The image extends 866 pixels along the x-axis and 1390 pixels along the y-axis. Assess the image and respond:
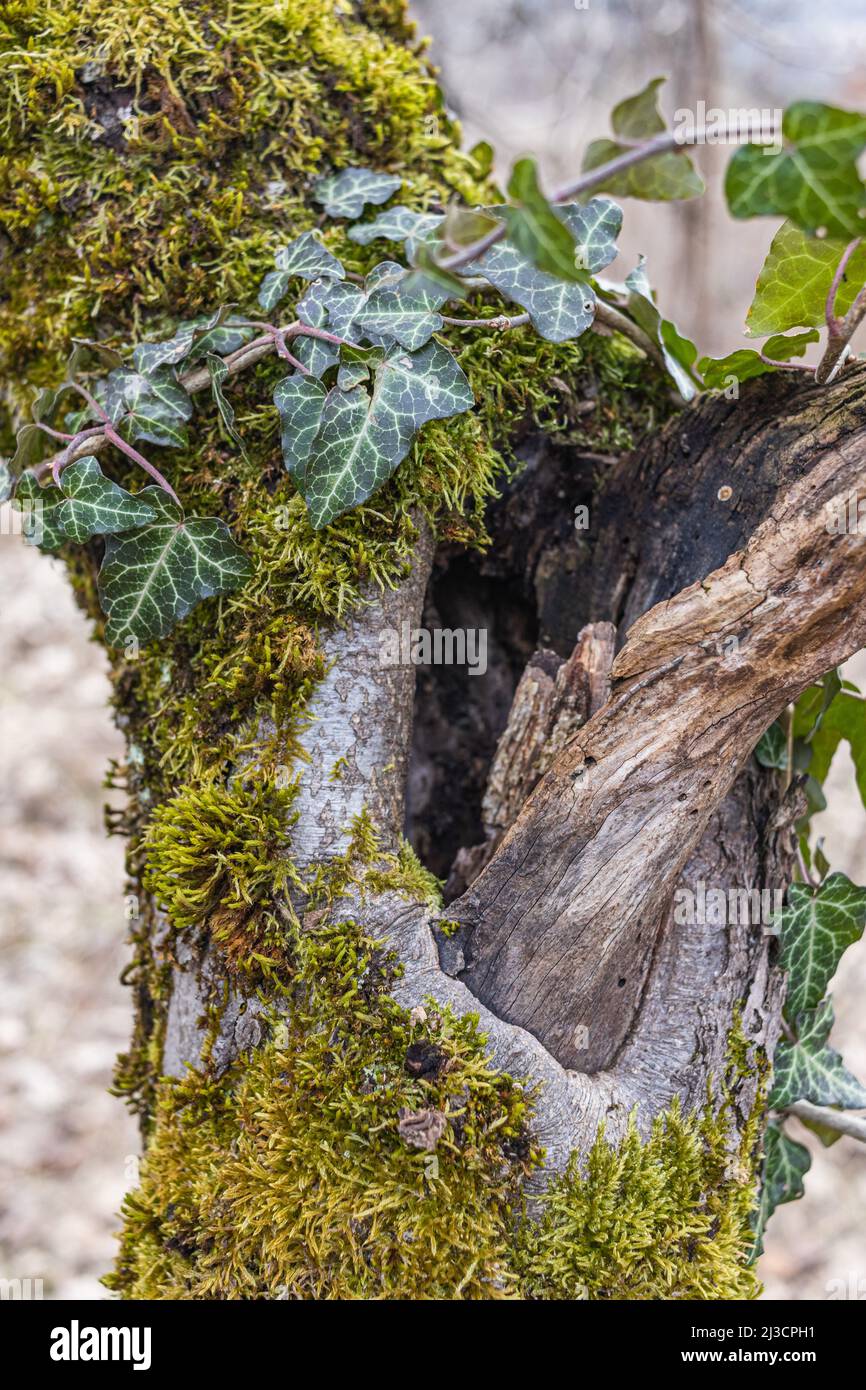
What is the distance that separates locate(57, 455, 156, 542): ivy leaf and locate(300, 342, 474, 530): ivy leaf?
32 centimetres

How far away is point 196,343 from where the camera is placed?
1.66 metres

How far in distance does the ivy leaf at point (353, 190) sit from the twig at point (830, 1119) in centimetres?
207

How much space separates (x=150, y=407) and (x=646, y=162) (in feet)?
Result: 3.10

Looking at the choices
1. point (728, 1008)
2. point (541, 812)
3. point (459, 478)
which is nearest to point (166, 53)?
point (459, 478)

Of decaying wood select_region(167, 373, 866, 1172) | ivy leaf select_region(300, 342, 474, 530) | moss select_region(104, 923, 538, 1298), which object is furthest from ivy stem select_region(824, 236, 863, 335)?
moss select_region(104, 923, 538, 1298)

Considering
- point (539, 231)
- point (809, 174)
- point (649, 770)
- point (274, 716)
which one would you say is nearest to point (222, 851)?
point (274, 716)

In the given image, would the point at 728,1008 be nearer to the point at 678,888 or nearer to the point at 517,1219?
the point at 678,888

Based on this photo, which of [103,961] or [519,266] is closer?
[519,266]

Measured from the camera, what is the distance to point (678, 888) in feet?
5.53

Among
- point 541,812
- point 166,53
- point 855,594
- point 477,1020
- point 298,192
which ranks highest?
point 166,53

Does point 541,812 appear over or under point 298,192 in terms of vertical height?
under

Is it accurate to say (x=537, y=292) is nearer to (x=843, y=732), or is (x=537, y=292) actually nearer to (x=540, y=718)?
(x=540, y=718)
